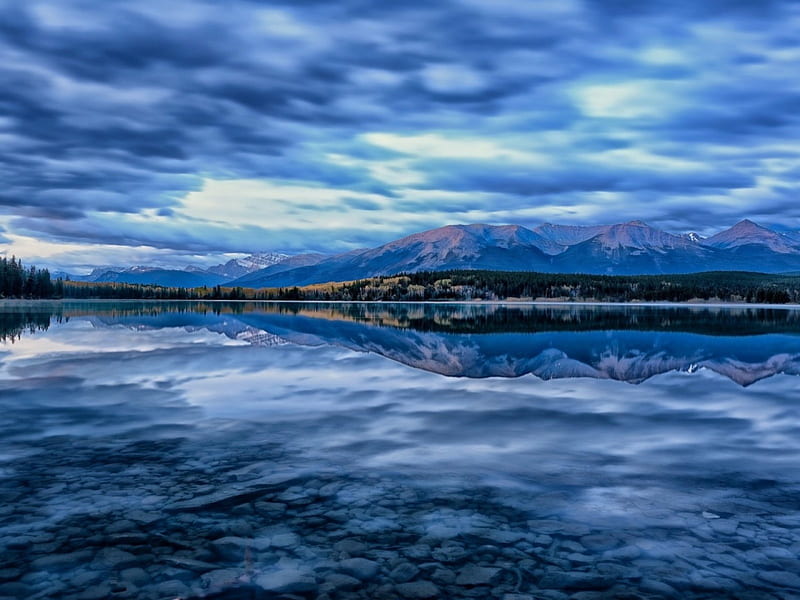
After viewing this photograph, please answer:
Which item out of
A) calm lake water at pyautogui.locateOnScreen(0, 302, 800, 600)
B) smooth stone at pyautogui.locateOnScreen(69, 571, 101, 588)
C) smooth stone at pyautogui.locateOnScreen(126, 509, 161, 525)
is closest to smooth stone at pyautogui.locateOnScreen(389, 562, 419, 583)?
calm lake water at pyautogui.locateOnScreen(0, 302, 800, 600)

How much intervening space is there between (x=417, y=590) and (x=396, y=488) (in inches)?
183

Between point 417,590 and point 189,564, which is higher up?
point 189,564

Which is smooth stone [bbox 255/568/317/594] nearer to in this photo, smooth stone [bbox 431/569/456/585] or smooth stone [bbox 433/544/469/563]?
smooth stone [bbox 431/569/456/585]

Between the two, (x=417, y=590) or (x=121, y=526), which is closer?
(x=417, y=590)

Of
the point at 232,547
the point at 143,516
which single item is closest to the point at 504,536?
the point at 232,547

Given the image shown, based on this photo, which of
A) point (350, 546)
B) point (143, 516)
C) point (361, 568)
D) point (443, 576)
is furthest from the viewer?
point (143, 516)

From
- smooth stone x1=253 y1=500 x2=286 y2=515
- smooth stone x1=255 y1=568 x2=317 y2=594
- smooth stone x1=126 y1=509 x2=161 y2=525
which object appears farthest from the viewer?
smooth stone x1=253 y1=500 x2=286 y2=515

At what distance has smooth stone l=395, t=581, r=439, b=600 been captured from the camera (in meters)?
9.40

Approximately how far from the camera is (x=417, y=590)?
9555 mm

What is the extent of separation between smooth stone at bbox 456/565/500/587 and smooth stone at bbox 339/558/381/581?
133 centimetres

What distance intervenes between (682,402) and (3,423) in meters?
24.7

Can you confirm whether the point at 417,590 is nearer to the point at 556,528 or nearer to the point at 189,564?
the point at 556,528

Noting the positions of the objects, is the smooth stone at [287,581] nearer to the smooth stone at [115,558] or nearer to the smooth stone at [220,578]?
the smooth stone at [220,578]

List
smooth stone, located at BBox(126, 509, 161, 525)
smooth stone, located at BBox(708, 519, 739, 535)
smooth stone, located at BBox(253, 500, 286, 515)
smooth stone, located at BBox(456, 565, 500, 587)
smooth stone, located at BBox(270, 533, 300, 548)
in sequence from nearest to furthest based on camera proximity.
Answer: smooth stone, located at BBox(456, 565, 500, 587)
smooth stone, located at BBox(270, 533, 300, 548)
smooth stone, located at BBox(708, 519, 739, 535)
smooth stone, located at BBox(126, 509, 161, 525)
smooth stone, located at BBox(253, 500, 286, 515)
